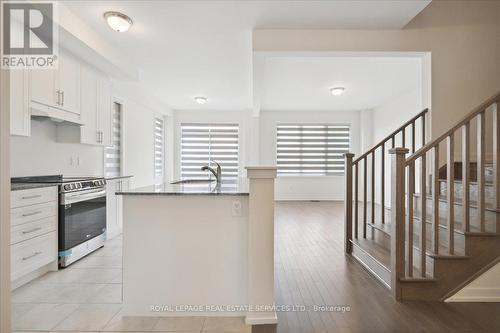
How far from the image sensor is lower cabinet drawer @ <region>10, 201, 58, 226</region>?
2510 mm

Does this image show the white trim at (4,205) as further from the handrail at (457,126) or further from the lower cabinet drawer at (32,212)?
the handrail at (457,126)

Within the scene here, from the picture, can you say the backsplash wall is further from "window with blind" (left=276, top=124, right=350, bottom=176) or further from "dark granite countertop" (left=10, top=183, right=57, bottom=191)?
"window with blind" (left=276, top=124, right=350, bottom=176)

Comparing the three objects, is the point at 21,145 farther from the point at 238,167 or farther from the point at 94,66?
the point at 238,167

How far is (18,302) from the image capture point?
2.36 meters

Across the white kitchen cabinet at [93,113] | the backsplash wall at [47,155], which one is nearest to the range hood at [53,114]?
the white kitchen cabinet at [93,113]

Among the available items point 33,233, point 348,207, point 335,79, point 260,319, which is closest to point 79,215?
point 33,233

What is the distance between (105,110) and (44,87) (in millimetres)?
1225

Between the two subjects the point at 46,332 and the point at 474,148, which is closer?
the point at 46,332

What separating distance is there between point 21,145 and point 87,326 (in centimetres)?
220

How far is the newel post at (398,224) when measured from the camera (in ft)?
7.82

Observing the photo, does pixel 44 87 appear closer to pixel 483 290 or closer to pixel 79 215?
pixel 79 215

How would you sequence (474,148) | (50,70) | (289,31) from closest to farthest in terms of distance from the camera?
(50,70) → (289,31) → (474,148)

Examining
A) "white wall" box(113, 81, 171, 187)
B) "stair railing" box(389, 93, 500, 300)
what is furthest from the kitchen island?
"white wall" box(113, 81, 171, 187)

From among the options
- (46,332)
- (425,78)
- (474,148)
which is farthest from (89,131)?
(474,148)
